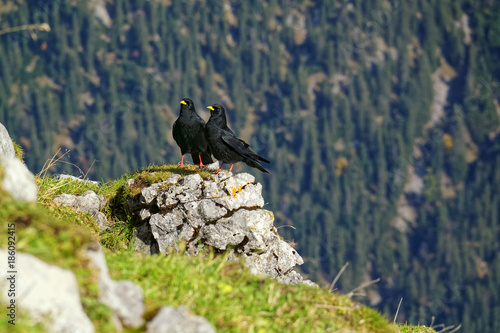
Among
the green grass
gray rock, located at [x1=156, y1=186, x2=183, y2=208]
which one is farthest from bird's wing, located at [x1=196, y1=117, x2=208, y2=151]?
the green grass

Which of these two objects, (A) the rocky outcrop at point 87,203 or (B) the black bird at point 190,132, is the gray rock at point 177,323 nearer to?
(A) the rocky outcrop at point 87,203

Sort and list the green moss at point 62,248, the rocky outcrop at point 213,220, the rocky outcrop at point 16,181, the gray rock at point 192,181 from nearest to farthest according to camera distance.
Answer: the green moss at point 62,248, the rocky outcrop at point 16,181, the rocky outcrop at point 213,220, the gray rock at point 192,181

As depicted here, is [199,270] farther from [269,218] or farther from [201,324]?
[269,218]

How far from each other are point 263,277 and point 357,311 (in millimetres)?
1499

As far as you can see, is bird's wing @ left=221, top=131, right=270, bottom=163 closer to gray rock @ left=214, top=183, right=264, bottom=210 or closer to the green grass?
gray rock @ left=214, top=183, right=264, bottom=210

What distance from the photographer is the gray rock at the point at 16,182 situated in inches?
263

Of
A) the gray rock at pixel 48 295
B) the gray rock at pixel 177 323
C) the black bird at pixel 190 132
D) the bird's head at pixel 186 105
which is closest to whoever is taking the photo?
the gray rock at pixel 48 295

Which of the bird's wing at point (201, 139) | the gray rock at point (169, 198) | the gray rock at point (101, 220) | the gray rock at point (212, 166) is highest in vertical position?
the bird's wing at point (201, 139)

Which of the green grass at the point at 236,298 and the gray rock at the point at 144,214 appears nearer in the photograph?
the green grass at the point at 236,298

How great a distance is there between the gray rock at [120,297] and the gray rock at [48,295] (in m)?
0.34

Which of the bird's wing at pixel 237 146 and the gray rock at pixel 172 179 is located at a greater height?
the bird's wing at pixel 237 146

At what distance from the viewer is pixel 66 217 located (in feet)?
43.5

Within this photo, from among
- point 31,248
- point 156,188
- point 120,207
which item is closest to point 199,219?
point 156,188

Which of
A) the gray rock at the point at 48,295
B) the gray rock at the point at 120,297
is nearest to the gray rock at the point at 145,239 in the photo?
the gray rock at the point at 120,297
